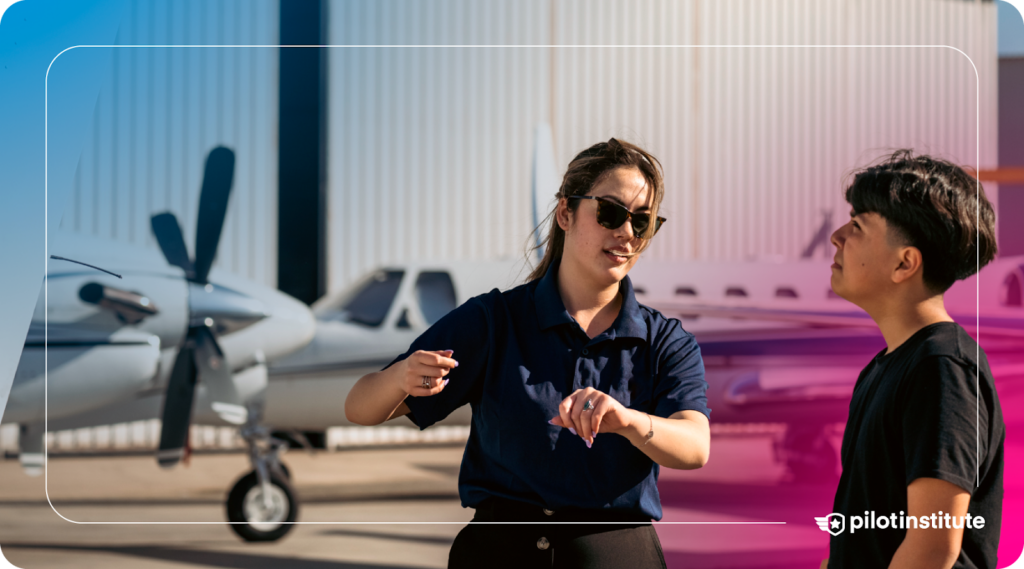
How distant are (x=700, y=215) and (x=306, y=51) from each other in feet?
4.95

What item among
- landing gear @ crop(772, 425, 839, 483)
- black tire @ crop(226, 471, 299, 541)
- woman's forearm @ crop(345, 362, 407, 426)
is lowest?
black tire @ crop(226, 471, 299, 541)

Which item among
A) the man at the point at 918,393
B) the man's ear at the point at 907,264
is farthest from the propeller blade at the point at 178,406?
the man's ear at the point at 907,264

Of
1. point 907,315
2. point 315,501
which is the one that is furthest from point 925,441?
point 315,501

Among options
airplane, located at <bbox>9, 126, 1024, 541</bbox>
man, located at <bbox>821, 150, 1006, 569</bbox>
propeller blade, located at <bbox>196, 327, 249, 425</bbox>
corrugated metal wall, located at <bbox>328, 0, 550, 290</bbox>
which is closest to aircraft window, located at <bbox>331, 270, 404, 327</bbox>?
airplane, located at <bbox>9, 126, 1024, 541</bbox>

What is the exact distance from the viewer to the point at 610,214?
1.43m

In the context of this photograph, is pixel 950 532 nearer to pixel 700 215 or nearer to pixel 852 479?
pixel 852 479

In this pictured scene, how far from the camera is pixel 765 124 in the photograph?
8.49ft

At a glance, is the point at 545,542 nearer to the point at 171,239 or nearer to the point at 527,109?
the point at 527,109

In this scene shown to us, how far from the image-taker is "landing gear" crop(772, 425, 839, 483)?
8.13 feet

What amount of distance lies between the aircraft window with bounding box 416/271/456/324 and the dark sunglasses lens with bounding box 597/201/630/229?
4.23ft

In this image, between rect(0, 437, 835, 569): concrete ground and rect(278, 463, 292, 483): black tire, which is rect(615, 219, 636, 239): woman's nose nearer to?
rect(0, 437, 835, 569): concrete ground

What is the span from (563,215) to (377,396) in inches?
20.2

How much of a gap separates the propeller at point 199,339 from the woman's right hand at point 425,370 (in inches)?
65.7

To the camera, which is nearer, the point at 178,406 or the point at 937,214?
the point at 937,214
